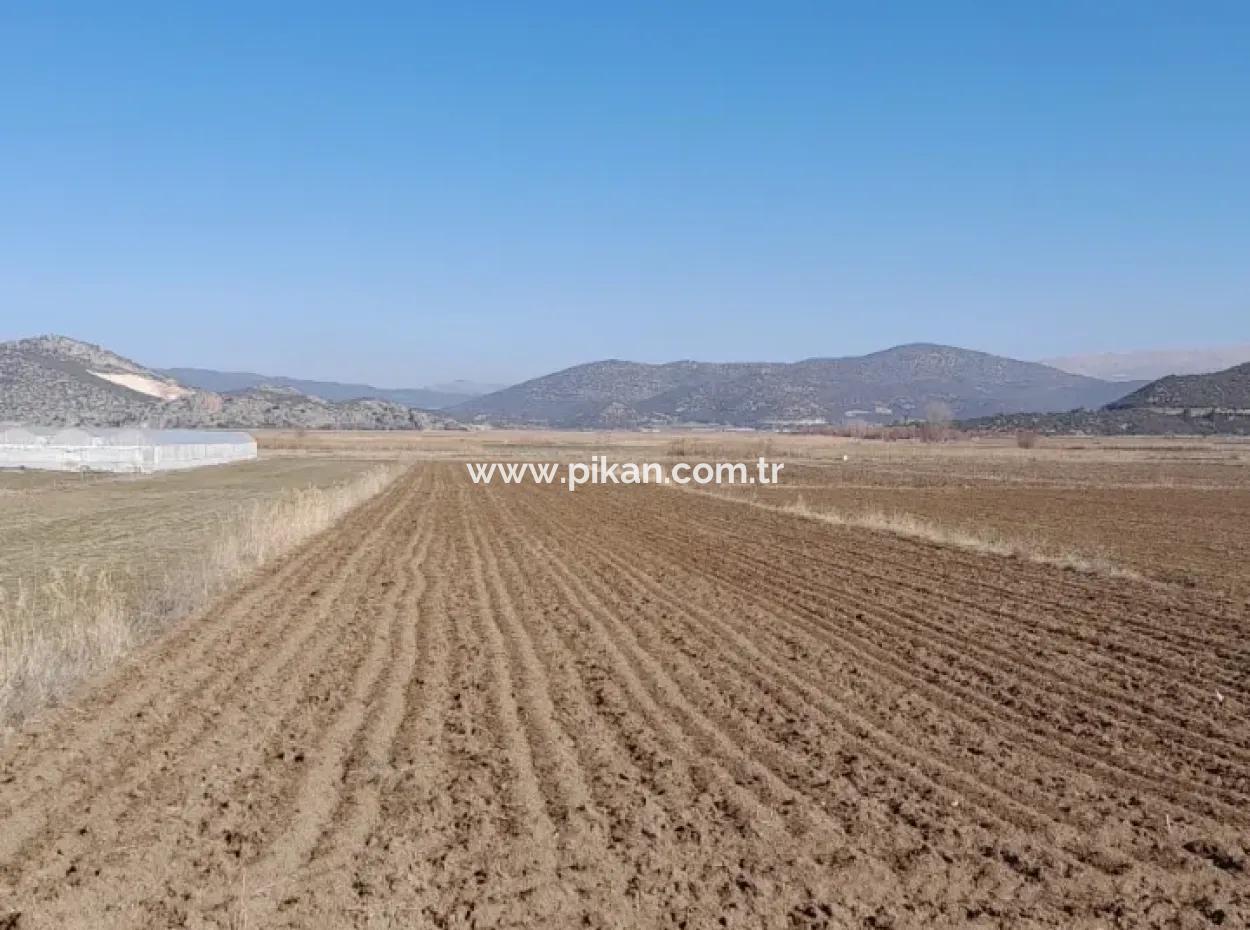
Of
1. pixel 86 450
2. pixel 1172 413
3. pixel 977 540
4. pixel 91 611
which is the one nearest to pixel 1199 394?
pixel 1172 413

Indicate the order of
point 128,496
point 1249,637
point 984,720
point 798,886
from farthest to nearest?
point 128,496, point 1249,637, point 984,720, point 798,886

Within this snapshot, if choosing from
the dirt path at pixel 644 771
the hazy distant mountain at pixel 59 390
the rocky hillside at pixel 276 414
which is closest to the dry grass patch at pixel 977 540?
the dirt path at pixel 644 771

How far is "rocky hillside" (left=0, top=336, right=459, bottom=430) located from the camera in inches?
5974

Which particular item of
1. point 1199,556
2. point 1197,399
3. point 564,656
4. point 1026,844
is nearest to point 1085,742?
point 1026,844

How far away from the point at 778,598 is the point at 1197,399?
18607 cm

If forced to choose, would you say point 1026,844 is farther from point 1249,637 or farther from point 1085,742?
point 1249,637

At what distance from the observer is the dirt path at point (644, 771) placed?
205 inches

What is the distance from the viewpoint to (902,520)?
93.8ft

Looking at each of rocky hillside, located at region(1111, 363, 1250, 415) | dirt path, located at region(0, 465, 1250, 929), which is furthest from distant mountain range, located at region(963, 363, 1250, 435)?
dirt path, located at region(0, 465, 1250, 929)

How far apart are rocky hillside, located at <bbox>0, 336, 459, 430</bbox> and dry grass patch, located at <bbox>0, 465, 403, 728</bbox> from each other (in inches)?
5148

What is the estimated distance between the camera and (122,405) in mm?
161875

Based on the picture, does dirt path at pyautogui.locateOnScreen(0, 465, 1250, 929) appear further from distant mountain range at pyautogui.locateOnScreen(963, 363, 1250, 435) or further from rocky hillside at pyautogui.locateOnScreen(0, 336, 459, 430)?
distant mountain range at pyautogui.locateOnScreen(963, 363, 1250, 435)

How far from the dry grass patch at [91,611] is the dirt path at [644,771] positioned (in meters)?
0.37

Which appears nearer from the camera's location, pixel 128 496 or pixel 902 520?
pixel 902 520
